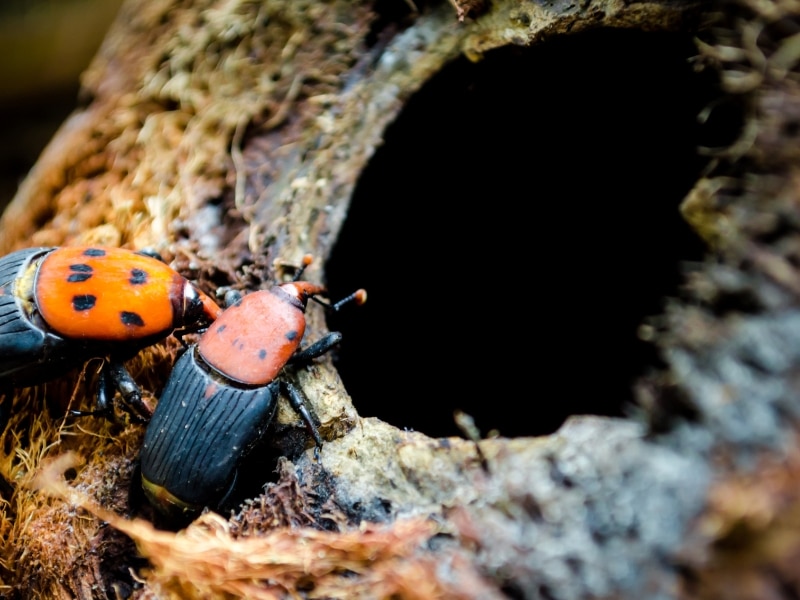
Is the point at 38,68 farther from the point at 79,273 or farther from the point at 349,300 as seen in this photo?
the point at 349,300

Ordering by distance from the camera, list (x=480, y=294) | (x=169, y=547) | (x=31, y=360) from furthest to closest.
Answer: (x=480, y=294) < (x=31, y=360) < (x=169, y=547)

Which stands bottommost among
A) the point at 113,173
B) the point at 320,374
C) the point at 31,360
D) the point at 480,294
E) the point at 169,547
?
the point at 480,294

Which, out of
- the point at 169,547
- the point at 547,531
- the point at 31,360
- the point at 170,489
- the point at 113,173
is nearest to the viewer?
the point at 547,531

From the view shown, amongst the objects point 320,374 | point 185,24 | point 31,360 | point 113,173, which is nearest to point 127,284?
point 31,360

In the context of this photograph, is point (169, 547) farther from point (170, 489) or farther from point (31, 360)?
point (31, 360)

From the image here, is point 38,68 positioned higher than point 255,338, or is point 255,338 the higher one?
point 38,68

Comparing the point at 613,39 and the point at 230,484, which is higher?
the point at 613,39

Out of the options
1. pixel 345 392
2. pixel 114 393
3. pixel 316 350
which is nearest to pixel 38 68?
pixel 114 393
